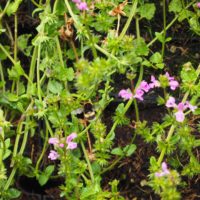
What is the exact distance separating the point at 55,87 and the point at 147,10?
343mm

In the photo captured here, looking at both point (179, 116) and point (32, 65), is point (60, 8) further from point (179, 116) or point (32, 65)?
point (179, 116)

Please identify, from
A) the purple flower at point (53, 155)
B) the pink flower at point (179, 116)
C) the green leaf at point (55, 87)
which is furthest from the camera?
the green leaf at point (55, 87)

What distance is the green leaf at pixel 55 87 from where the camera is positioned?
1.66m

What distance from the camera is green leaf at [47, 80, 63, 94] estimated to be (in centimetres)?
166

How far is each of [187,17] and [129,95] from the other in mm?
307

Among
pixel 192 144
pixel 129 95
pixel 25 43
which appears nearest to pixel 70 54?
pixel 25 43

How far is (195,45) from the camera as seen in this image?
182cm

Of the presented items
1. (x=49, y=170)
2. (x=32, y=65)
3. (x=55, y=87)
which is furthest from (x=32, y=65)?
(x=49, y=170)

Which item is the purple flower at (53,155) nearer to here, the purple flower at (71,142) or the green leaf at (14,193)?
the purple flower at (71,142)

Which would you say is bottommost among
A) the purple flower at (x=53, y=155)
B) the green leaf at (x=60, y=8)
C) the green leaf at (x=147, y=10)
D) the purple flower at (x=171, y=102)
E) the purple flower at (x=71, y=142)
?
the purple flower at (x=53, y=155)

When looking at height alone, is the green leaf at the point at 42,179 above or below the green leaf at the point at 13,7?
below

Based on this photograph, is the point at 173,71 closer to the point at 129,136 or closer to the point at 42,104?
the point at 129,136

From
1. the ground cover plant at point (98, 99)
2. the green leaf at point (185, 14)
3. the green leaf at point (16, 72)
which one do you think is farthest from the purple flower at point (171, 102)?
the green leaf at point (16, 72)

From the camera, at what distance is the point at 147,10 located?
176 centimetres
